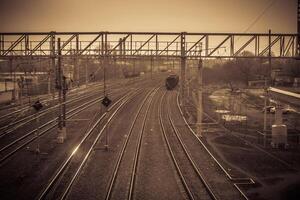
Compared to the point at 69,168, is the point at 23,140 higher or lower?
higher

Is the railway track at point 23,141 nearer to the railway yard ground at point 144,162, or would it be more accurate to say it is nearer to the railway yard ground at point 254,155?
the railway yard ground at point 144,162

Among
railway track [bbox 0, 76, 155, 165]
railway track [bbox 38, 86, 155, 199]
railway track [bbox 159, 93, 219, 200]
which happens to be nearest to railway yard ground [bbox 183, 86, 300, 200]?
railway track [bbox 159, 93, 219, 200]

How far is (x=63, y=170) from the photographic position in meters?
A: 17.9

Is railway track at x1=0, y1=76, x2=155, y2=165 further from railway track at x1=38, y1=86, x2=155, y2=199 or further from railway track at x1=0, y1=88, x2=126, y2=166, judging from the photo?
railway track at x1=38, y1=86, x2=155, y2=199

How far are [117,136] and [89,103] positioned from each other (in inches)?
768

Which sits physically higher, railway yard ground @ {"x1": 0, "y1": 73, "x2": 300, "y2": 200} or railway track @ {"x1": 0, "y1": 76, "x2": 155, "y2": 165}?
railway track @ {"x1": 0, "y1": 76, "x2": 155, "y2": 165}

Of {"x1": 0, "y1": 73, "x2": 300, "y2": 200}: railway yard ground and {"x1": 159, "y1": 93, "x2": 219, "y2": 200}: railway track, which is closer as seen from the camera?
{"x1": 159, "y1": 93, "x2": 219, "y2": 200}: railway track

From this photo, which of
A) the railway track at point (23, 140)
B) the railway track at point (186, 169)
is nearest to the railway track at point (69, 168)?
the railway track at point (23, 140)

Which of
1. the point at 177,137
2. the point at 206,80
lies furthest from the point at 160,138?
the point at 206,80

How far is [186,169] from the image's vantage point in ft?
60.5

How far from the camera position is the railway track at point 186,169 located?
15.1 m

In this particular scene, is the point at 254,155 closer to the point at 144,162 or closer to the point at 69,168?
the point at 144,162

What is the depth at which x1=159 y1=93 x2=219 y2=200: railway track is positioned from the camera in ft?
49.4

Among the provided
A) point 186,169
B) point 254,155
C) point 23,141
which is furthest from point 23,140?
point 254,155
